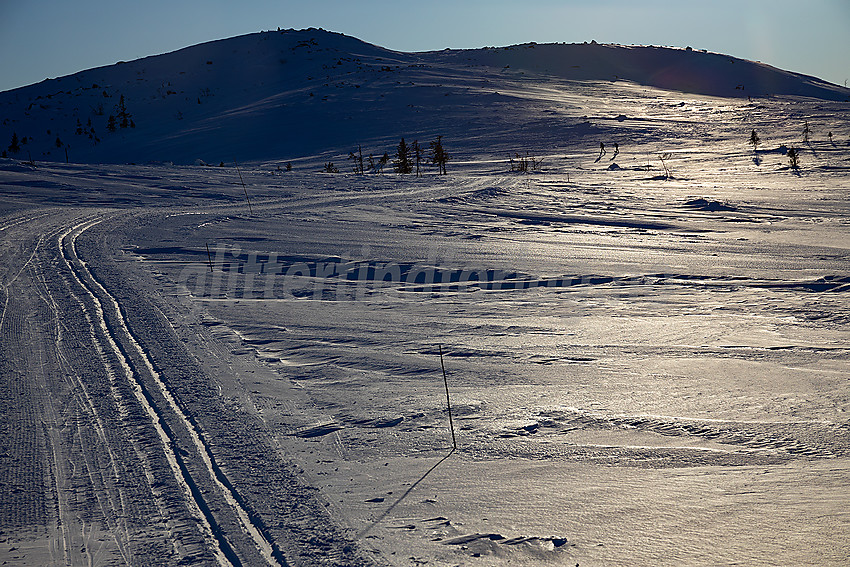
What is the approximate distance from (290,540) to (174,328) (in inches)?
126

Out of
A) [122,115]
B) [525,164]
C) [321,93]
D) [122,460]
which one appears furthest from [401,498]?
[122,115]

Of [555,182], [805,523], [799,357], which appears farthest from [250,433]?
[555,182]

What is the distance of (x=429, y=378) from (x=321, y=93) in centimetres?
2769

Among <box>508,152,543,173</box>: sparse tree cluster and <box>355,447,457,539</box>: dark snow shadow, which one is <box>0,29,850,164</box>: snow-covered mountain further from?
<box>355,447,457,539</box>: dark snow shadow

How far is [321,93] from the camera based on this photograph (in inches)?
1190

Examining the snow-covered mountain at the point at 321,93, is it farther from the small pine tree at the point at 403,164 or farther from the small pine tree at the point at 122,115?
the small pine tree at the point at 403,164

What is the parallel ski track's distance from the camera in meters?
2.73

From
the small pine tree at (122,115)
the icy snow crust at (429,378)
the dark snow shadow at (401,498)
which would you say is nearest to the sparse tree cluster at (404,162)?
the icy snow crust at (429,378)

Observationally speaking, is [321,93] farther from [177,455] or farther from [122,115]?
[177,455]

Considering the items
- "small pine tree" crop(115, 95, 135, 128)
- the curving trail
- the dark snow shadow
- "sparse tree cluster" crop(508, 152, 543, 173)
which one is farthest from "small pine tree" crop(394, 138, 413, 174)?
"small pine tree" crop(115, 95, 135, 128)

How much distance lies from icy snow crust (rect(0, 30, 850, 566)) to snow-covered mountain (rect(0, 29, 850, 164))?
12.6 metres

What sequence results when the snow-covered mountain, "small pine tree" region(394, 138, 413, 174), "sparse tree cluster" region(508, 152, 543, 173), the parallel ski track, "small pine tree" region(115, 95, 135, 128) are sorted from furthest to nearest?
"small pine tree" region(115, 95, 135, 128) < the snow-covered mountain < "small pine tree" region(394, 138, 413, 174) < "sparse tree cluster" region(508, 152, 543, 173) < the parallel ski track

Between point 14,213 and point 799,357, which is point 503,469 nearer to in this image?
point 799,357

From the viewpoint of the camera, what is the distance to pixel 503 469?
336cm
